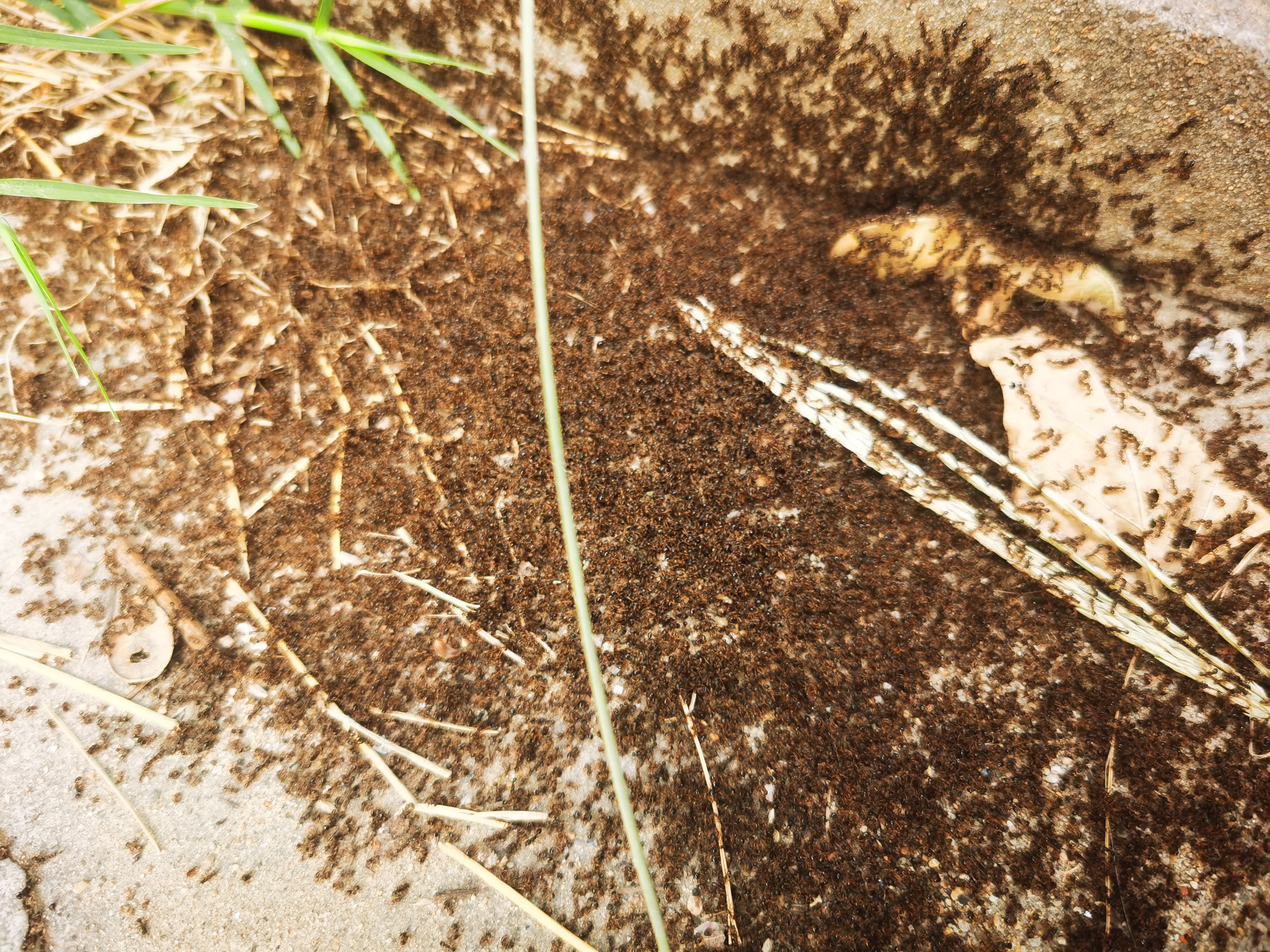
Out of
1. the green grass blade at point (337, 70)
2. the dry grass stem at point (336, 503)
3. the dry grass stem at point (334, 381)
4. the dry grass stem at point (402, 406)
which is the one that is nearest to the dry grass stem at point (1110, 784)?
the dry grass stem at point (402, 406)

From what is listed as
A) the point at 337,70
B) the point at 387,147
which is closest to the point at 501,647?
the point at 387,147

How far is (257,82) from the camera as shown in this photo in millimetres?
1188

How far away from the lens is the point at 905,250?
121 cm

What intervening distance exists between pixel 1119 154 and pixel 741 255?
25.9 inches

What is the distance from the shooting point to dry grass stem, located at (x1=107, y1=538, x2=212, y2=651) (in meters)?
1.12

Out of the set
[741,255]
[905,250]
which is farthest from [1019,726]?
[741,255]

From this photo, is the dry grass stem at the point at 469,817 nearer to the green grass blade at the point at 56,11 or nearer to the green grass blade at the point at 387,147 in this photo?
the green grass blade at the point at 387,147

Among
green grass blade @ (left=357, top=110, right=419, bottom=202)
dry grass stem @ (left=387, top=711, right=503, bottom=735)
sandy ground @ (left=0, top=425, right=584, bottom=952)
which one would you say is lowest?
sandy ground @ (left=0, top=425, right=584, bottom=952)

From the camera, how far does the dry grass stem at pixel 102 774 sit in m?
1.07

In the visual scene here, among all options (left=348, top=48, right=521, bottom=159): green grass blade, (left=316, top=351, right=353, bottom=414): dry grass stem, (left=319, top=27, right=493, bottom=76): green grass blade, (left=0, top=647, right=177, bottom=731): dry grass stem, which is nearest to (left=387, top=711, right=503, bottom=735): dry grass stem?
(left=0, top=647, right=177, bottom=731): dry grass stem

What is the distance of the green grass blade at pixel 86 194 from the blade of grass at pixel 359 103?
30 centimetres

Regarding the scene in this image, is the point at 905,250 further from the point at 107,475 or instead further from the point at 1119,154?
the point at 107,475

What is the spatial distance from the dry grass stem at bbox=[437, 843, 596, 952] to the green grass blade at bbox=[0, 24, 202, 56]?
1.40 meters

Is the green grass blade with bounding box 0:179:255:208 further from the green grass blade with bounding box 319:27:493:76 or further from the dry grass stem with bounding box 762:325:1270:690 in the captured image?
the dry grass stem with bounding box 762:325:1270:690
